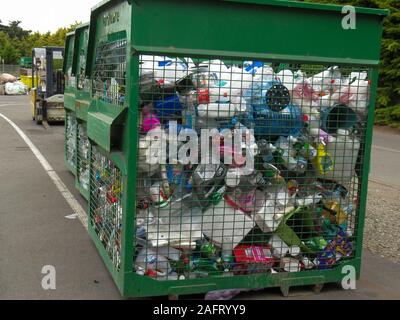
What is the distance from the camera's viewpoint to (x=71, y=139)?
8.36 m

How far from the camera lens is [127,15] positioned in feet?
11.9

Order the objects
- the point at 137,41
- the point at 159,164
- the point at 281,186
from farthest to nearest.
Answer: the point at 281,186 → the point at 159,164 → the point at 137,41

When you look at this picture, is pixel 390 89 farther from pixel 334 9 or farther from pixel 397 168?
pixel 334 9

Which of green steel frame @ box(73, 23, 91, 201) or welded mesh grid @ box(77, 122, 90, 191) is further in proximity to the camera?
welded mesh grid @ box(77, 122, 90, 191)

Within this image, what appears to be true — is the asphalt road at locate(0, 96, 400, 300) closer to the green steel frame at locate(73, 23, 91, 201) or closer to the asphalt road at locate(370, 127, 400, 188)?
the asphalt road at locate(370, 127, 400, 188)

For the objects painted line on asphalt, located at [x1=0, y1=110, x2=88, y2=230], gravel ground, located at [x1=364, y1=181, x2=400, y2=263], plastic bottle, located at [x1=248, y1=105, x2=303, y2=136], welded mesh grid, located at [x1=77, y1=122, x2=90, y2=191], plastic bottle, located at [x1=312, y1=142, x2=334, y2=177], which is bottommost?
painted line on asphalt, located at [x1=0, y1=110, x2=88, y2=230]

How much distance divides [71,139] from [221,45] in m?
5.11

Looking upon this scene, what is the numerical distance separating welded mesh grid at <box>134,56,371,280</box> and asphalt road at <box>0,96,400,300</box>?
46cm

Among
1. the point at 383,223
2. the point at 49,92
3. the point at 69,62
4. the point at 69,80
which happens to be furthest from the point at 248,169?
the point at 49,92

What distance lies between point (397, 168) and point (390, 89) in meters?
9.67

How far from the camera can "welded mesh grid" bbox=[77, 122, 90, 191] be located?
22.5ft

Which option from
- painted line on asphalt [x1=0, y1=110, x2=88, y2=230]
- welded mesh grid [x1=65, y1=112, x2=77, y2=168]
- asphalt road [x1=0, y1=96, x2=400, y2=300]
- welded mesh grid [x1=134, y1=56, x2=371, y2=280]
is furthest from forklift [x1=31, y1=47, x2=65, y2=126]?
welded mesh grid [x1=134, y1=56, x2=371, y2=280]

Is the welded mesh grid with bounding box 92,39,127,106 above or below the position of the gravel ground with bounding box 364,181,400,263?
above
